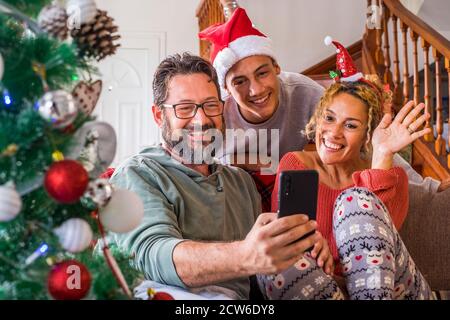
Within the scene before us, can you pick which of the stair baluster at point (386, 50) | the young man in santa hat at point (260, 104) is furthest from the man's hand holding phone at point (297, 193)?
the stair baluster at point (386, 50)

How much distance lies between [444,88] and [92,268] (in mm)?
4856

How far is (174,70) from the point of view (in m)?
1.52

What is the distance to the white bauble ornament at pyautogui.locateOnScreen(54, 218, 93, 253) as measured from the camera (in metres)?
0.85

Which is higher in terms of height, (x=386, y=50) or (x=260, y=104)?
(x=386, y=50)

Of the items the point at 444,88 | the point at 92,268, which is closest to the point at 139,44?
the point at 444,88

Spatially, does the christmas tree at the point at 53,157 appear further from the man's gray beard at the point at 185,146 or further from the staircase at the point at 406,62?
the staircase at the point at 406,62

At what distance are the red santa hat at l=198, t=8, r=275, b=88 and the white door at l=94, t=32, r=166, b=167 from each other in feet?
9.45

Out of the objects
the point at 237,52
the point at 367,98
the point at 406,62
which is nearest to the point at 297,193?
the point at 367,98

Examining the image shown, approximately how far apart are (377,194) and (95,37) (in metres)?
0.91

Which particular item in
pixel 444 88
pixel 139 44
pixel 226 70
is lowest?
pixel 226 70

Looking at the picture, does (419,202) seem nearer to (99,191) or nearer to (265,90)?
(265,90)

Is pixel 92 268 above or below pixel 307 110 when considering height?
below

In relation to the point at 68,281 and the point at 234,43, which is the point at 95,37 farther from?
the point at 234,43
